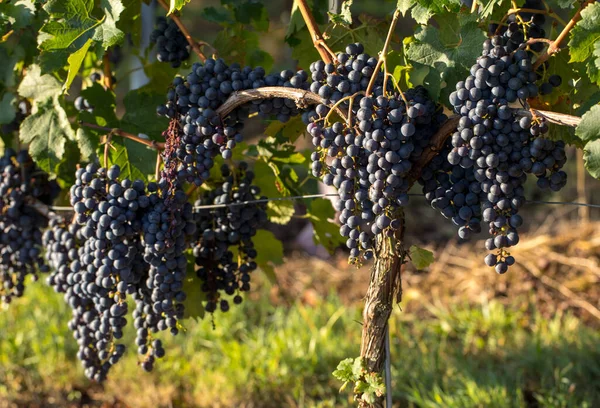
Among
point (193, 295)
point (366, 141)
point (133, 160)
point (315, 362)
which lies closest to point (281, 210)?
Answer: point (193, 295)

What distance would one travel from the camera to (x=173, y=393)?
320cm

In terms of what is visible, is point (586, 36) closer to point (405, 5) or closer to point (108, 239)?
point (405, 5)

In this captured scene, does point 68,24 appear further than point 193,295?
No

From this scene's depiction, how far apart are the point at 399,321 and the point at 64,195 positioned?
1904mm

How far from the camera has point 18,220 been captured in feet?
8.18

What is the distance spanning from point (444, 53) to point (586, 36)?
0.33 metres

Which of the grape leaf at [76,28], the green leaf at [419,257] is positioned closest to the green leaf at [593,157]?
→ the green leaf at [419,257]

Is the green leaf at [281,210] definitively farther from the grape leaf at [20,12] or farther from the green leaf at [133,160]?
the grape leaf at [20,12]

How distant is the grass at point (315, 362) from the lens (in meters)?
3.00

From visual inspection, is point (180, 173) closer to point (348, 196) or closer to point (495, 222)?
point (348, 196)

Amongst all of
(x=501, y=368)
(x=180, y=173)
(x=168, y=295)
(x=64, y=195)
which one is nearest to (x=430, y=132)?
(x=180, y=173)

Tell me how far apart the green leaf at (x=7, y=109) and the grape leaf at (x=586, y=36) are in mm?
1758

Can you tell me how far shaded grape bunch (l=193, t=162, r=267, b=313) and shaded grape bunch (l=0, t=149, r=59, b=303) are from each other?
26.5 inches

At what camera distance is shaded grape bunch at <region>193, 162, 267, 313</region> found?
7.30 feet
